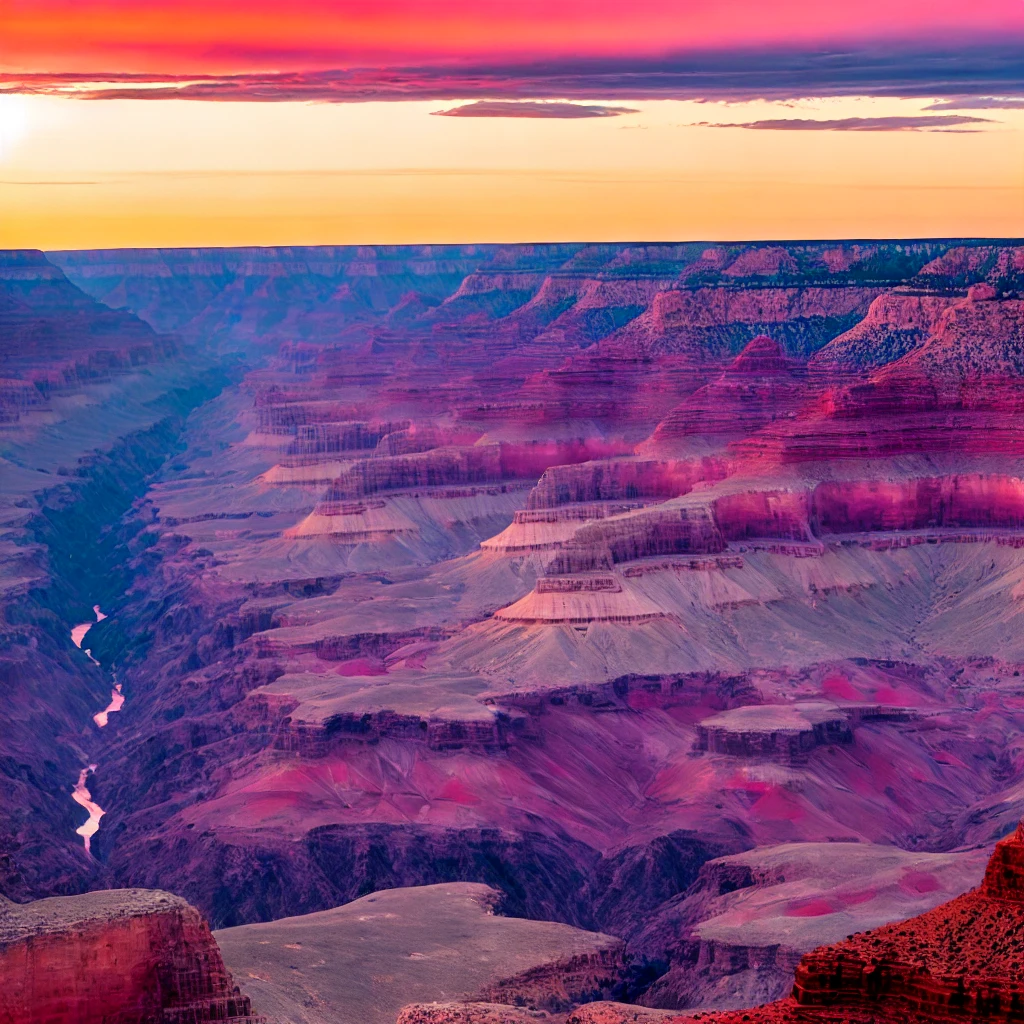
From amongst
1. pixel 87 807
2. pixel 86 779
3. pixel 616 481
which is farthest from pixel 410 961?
pixel 616 481

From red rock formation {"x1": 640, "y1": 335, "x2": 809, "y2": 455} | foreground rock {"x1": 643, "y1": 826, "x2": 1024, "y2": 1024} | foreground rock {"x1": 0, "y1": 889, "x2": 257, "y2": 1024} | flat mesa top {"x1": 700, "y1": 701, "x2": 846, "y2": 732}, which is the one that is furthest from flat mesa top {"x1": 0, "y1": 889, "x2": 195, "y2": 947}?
red rock formation {"x1": 640, "y1": 335, "x2": 809, "y2": 455}

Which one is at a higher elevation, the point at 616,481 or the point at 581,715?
the point at 616,481

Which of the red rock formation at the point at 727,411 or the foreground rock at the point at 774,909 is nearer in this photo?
the foreground rock at the point at 774,909

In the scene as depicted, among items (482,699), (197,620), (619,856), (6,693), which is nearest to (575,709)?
(482,699)

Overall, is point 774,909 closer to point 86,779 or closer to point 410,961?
point 410,961

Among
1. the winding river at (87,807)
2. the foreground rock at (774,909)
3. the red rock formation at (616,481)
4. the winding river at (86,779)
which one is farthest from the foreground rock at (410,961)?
the red rock formation at (616,481)

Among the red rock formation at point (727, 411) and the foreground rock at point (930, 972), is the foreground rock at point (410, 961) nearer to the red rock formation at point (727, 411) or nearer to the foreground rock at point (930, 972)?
the foreground rock at point (930, 972)

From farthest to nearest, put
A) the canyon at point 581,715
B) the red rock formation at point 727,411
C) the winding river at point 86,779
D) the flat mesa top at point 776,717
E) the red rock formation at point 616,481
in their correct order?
the red rock formation at point 727,411 → the red rock formation at point 616,481 → the winding river at point 86,779 → the flat mesa top at point 776,717 → the canyon at point 581,715
